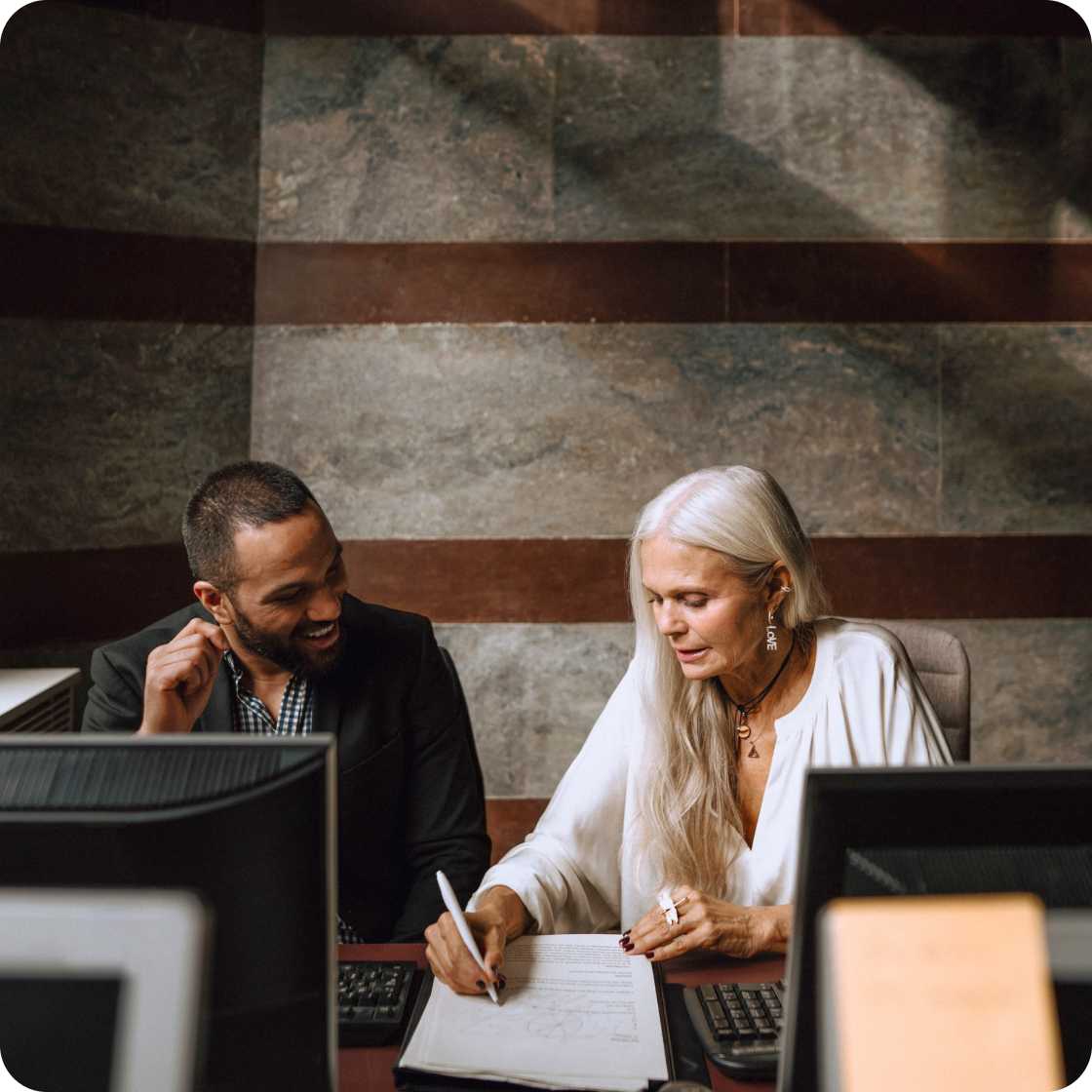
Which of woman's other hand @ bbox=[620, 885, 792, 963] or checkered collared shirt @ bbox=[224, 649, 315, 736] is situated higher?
checkered collared shirt @ bbox=[224, 649, 315, 736]

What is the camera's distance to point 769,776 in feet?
6.30

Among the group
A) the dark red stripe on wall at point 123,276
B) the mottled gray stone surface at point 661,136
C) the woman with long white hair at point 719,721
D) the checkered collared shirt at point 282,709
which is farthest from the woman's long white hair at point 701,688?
the dark red stripe on wall at point 123,276

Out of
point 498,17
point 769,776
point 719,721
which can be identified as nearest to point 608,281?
point 498,17

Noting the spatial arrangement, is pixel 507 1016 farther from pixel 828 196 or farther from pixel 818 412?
pixel 828 196

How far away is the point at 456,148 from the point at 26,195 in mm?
1308

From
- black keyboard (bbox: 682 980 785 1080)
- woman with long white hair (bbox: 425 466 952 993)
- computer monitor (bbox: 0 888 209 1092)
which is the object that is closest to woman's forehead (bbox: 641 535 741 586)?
woman with long white hair (bbox: 425 466 952 993)

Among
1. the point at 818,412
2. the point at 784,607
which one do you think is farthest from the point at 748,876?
the point at 818,412

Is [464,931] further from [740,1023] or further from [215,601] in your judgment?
[215,601]

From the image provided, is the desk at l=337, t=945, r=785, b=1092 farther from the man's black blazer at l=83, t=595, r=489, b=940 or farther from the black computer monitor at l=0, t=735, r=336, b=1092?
the man's black blazer at l=83, t=595, r=489, b=940

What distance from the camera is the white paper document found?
1207mm

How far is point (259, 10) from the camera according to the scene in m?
3.42

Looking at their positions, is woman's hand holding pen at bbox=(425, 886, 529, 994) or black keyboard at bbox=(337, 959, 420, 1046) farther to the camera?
woman's hand holding pen at bbox=(425, 886, 529, 994)

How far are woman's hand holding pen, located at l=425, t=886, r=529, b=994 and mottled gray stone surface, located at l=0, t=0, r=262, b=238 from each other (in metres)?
2.46

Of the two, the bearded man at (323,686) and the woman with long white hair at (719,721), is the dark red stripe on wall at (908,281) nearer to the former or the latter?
the woman with long white hair at (719,721)
